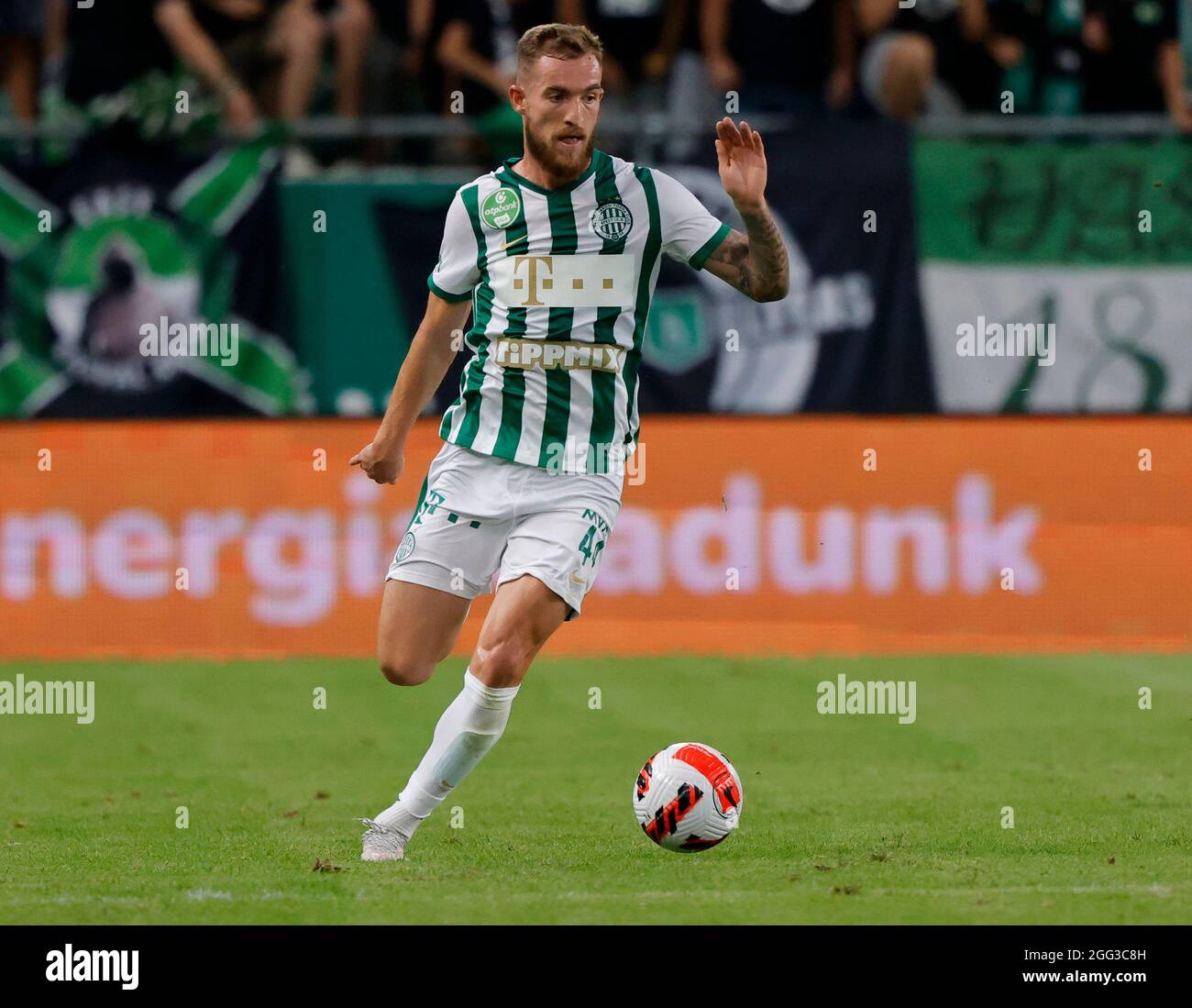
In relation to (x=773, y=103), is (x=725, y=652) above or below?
below

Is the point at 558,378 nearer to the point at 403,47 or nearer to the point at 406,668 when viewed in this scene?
the point at 406,668

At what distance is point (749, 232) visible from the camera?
6781 millimetres

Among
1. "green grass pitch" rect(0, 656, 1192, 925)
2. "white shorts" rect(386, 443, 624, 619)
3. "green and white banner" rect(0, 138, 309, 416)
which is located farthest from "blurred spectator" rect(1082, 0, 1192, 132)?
"white shorts" rect(386, 443, 624, 619)

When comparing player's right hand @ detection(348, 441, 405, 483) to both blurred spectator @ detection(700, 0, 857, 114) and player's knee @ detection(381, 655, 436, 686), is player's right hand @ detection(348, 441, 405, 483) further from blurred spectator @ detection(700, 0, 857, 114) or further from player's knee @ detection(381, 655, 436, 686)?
blurred spectator @ detection(700, 0, 857, 114)

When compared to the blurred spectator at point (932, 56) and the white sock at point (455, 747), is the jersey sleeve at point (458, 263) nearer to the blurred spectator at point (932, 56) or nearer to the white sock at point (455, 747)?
the white sock at point (455, 747)

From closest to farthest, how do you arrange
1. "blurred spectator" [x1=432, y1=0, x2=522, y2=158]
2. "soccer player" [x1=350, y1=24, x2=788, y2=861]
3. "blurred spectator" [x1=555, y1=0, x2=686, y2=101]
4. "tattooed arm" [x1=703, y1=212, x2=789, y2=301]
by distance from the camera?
"tattooed arm" [x1=703, y1=212, x2=789, y2=301] < "soccer player" [x1=350, y1=24, x2=788, y2=861] < "blurred spectator" [x1=432, y1=0, x2=522, y2=158] < "blurred spectator" [x1=555, y1=0, x2=686, y2=101]

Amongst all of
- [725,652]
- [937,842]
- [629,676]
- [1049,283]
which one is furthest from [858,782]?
[1049,283]

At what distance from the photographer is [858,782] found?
8.89m

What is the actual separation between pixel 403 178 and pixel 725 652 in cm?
388

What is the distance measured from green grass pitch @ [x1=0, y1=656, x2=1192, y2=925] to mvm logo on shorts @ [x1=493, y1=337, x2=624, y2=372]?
1670mm

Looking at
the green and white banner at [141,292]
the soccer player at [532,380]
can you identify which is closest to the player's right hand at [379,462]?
the soccer player at [532,380]

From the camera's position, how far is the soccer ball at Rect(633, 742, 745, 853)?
693cm

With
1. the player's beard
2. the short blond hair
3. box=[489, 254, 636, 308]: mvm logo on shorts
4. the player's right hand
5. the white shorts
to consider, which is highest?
the short blond hair
